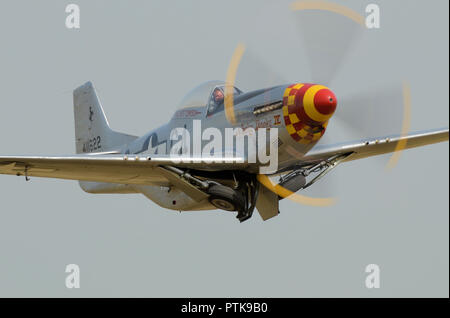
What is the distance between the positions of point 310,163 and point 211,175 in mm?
2259

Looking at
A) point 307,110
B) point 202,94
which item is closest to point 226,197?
point 202,94

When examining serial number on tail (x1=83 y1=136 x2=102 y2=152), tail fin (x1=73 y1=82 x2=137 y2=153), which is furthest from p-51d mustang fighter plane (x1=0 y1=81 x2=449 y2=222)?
serial number on tail (x1=83 y1=136 x2=102 y2=152)

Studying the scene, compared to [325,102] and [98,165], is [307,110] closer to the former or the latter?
[325,102]

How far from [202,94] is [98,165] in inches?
107

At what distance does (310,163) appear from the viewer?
17.6m

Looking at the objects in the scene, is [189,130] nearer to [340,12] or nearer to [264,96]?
[264,96]

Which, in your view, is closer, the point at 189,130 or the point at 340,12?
the point at 340,12

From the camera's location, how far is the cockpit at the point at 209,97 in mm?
16931

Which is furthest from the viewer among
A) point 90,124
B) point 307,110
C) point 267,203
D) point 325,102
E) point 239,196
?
point 90,124

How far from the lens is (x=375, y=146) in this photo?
17.9 m

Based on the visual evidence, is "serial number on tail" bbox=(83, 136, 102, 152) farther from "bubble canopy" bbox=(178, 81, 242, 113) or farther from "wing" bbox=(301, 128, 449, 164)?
"wing" bbox=(301, 128, 449, 164)

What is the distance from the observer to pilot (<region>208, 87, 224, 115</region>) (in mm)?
16969

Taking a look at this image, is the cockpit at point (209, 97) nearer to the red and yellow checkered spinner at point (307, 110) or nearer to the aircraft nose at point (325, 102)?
the red and yellow checkered spinner at point (307, 110)
